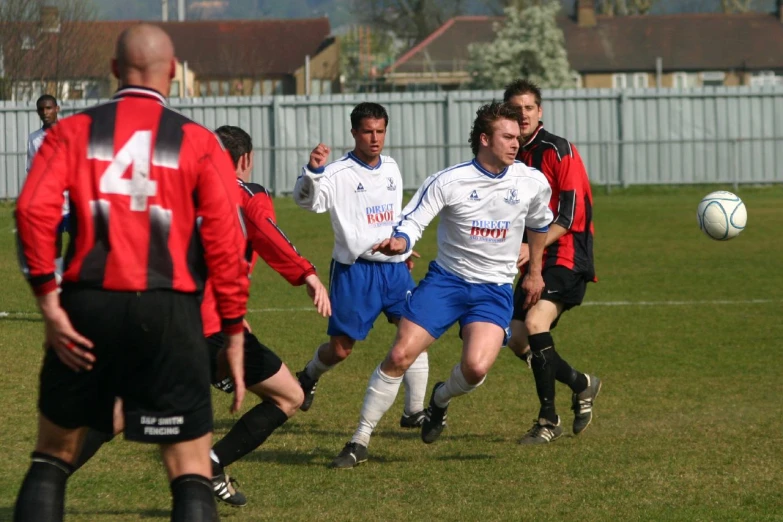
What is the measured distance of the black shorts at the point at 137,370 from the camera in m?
3.87

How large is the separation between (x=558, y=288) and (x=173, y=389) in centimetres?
402

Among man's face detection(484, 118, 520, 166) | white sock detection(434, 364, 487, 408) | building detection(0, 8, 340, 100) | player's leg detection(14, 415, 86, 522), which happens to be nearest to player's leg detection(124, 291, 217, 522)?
player's leg detection(14, 415, 86, 522)

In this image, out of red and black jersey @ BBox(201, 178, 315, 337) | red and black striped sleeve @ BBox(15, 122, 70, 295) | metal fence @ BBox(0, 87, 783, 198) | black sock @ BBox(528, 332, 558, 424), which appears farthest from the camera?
metal fence @ BBox(0, 87, 783, 198)

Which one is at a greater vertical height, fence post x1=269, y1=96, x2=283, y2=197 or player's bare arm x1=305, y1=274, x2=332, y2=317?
fence post x1=269, y1=96, x2=283, y2=197

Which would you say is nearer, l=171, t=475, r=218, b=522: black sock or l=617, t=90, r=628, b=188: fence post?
l=171, t=475, r=218, b=522: black sock

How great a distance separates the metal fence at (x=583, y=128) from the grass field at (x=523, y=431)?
15294 millimetres

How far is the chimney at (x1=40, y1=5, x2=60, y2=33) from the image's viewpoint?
27.2 metres

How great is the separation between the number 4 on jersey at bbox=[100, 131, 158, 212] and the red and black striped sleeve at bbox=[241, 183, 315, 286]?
1.85m

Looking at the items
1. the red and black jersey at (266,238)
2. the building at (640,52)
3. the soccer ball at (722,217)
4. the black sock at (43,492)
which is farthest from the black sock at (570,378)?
the building at (640,52)

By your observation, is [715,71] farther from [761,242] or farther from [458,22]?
[761,242]

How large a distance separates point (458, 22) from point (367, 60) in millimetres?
11934

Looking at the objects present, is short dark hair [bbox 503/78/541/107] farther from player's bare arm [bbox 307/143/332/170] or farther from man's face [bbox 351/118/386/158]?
player's bare arm [bbox 307/143/332/170]

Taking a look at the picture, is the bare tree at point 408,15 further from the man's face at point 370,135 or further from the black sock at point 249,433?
the black sock at point 249,433

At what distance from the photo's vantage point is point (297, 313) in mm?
12992
